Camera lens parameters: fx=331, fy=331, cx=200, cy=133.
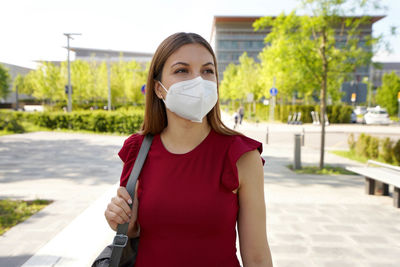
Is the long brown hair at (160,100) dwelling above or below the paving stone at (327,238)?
above

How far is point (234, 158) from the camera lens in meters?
1.51

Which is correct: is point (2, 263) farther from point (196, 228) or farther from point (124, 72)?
point (124, 72)

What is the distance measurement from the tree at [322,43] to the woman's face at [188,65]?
305 inches

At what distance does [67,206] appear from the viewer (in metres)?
5.43

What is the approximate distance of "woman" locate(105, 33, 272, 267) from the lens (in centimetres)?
149

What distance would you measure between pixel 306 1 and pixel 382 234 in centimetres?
664

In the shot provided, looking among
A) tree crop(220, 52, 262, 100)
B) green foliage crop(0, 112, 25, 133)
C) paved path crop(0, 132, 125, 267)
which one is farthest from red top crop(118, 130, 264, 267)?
tree crop(220, 52, 262, 100)

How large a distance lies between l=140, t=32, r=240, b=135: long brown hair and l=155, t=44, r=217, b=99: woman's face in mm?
23

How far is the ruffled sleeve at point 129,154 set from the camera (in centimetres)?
167

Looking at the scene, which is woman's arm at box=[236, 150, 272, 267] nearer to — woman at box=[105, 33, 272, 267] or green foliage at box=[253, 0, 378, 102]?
woman at box=[105, 33, 272, 267]

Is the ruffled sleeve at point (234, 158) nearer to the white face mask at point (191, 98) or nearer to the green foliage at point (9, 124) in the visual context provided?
the white face mask at point (191, 98)

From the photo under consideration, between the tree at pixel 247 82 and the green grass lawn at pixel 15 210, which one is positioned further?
the tree at pixel 247 82

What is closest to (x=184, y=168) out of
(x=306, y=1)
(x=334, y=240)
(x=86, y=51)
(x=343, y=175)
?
(x=334, y=240)

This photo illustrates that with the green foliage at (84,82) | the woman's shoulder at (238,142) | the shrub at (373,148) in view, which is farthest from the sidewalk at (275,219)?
the green foliage at (84,82)
